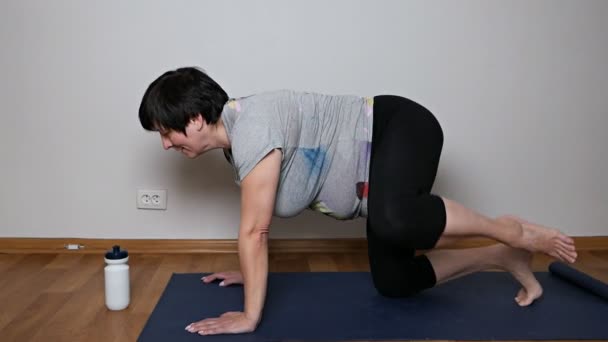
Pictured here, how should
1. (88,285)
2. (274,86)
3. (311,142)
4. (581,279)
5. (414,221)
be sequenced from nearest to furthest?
(414,221), (311,142), (581,279), (88,285), (274,86)

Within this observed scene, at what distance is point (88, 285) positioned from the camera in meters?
2.21

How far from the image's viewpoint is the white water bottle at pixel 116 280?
1906 millimetres

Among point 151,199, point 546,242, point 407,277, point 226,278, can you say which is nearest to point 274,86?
point 151,199

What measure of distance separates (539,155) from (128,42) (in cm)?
196

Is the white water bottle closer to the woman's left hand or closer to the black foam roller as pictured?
the woman's left hand

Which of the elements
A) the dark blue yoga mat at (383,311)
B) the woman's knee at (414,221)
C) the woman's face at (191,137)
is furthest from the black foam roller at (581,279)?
the woman's face at (191,137)

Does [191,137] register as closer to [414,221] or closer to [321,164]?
[321,164]

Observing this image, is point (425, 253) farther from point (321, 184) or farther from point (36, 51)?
point (36, 51)

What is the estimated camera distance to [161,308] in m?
1.90

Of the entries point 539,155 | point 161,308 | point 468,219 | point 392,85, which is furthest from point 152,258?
point 539,155

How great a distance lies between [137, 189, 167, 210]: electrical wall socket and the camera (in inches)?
105

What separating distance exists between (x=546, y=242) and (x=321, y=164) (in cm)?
70

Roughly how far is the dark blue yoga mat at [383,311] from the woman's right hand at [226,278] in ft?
0.08

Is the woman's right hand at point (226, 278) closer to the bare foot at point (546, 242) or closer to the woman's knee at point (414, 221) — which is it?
the woman's knee at point (414, 221)
